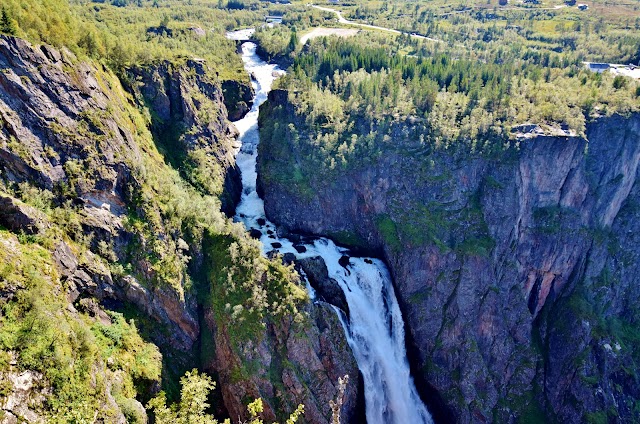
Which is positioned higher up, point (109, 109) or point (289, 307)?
point (109, 109)

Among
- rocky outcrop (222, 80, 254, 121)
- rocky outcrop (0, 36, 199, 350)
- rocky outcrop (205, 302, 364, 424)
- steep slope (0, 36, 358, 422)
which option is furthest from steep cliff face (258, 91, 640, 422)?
rocky outcrop (0, 36, 199, 350)

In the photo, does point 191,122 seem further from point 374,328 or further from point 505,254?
point 505,254

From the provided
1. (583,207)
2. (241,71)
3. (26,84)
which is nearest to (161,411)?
(26,84)

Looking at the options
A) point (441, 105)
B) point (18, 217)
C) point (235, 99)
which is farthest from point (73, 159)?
point (441, 105)

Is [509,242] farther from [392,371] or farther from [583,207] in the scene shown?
[392,371]

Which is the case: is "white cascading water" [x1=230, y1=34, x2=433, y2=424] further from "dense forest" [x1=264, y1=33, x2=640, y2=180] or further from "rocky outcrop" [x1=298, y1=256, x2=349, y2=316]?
"dense forest" [x1=264, y1=33, x2=640, y2=180]
